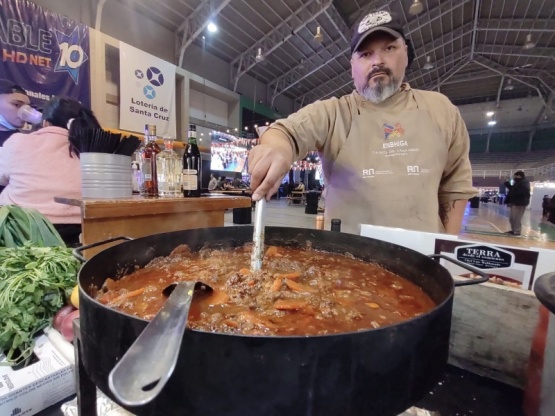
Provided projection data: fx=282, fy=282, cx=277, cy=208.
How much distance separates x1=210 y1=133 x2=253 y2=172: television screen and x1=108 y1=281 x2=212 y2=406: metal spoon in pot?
9760mm

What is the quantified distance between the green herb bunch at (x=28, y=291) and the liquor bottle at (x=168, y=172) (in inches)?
40.0

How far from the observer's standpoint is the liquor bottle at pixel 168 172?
207cm

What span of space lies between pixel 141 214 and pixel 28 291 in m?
0.78

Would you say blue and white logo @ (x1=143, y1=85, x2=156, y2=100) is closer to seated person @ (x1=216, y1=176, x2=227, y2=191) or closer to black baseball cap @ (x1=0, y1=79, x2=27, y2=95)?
black baseball cap @ (x1=0, y1=79, x2=27, y2=95)

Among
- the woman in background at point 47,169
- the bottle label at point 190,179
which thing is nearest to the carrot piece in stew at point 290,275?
the bottle label at point 190,179

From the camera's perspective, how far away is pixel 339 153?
4.75ft

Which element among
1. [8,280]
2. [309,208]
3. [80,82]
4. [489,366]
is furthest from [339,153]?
[309,208]

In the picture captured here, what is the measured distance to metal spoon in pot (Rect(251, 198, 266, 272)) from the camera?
0.86 meters

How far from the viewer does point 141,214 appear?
64.6 inches

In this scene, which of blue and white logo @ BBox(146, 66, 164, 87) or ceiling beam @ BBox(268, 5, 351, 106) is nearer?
blue and white logo @ BBox(146, 66, 164, 87)

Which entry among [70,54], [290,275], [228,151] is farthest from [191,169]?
[228,151]

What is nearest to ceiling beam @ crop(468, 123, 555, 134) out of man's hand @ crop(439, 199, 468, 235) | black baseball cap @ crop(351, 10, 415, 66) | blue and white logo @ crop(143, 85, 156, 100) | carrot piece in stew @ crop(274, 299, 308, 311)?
blue and white logo @ crop(143, 85, 156, 100)

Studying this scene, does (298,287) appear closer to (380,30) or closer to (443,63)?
(380,30)

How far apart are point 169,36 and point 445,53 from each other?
1032 cm
